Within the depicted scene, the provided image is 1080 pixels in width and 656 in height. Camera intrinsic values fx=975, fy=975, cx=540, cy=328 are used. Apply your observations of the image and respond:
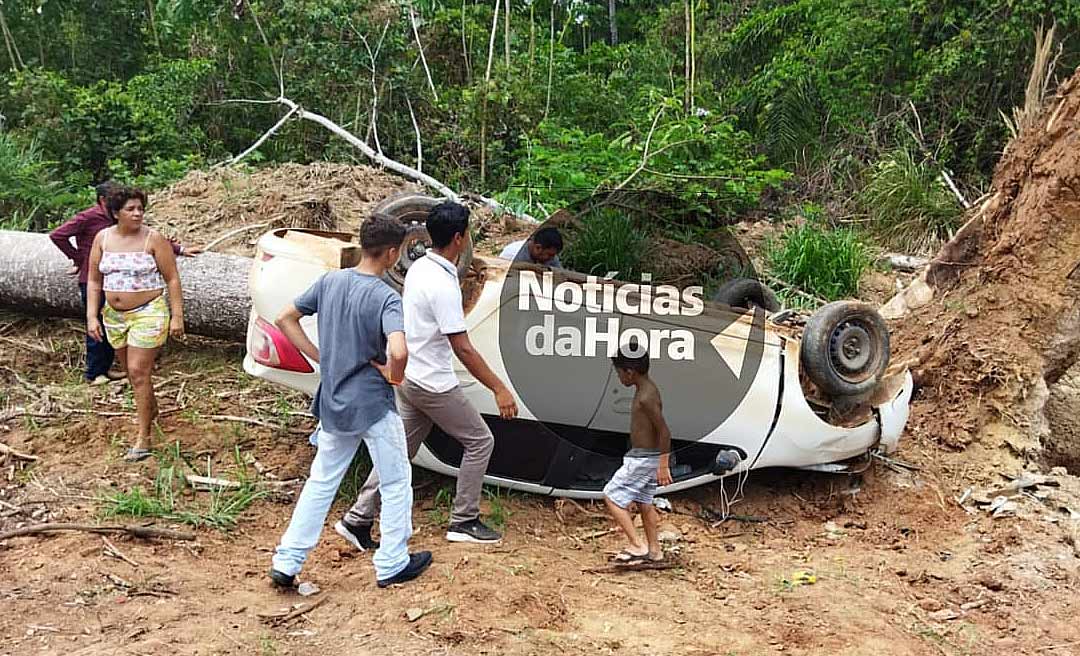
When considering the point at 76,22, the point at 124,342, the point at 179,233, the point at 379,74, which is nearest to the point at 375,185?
the point at 179,233

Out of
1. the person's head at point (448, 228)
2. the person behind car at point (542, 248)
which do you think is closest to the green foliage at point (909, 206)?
the person behind car at point (542, 248)

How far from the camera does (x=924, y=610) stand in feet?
13.8

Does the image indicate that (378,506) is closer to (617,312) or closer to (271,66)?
(617,312)

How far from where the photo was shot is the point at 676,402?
4617 mm

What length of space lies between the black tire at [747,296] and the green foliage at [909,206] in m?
5.12

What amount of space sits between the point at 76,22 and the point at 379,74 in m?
6.80

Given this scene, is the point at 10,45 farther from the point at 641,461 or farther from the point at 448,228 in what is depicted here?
the point at 641,461

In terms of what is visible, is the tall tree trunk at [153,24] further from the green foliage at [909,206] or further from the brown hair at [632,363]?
the brown hair at [632,363]

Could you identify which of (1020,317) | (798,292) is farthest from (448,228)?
(798,292)

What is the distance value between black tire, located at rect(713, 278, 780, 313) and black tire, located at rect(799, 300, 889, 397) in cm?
98

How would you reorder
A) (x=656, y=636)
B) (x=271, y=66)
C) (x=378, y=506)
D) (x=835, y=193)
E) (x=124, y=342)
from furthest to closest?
(x=271, y=66) → (x=835, y=193) → (x=124, y=342) → (x=378, y=506) → (x=656, y=636)

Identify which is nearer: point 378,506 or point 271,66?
point 378,506

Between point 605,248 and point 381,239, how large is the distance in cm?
535

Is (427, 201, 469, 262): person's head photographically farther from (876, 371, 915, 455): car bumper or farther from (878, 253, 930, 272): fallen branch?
(878, 253, 930, 272): fallen branch
